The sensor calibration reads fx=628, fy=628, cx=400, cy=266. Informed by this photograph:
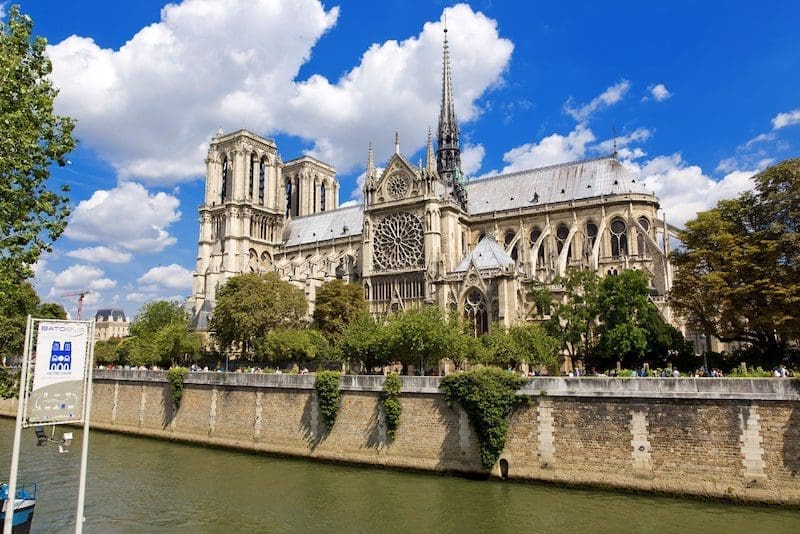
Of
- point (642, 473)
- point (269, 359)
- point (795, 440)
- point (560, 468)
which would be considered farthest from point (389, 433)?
point (269, 359)

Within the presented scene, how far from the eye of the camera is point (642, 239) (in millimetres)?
55594

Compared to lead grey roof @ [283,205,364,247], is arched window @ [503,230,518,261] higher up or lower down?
lower down

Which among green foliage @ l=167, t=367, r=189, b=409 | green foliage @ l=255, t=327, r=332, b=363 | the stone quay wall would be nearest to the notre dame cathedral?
green foliage @ l=255, t=327, r=332, b=363

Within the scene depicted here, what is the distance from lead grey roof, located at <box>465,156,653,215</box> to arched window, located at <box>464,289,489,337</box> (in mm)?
21227

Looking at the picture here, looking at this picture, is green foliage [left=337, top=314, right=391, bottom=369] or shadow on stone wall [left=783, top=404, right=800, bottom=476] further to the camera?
green foliage [left=337, top=314, right=391, bottom=369]

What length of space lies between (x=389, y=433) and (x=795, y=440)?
1544 cm

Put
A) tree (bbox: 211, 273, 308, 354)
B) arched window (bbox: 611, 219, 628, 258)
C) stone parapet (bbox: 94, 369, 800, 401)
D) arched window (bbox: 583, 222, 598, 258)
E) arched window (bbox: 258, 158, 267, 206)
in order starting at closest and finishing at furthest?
1. stone parapet (bbox: 94, 369, 800, 401)
2. tree (bbox: 211, 273, 308, 354)
3. arched window (bbox: 611, 219, 628, 258)
4. arched window (bbox: 583, 222, 598, 258)
5. arched window (bbox: 258, 158, 267, 206)

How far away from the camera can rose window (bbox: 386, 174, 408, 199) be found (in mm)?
62562

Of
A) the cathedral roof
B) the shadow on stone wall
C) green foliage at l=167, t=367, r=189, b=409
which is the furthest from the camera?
the cathedral roof

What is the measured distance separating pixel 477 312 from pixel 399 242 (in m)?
18.2

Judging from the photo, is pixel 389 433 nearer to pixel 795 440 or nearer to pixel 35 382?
pixel 795 440

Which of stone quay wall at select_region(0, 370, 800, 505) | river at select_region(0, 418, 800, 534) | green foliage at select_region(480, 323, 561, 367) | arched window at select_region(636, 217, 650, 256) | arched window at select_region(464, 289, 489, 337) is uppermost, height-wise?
arched window at select_region(636, 217, 650, 256)

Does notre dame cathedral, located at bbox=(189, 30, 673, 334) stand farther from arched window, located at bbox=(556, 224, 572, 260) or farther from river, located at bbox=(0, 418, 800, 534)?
river, located at bbox=(0, 418, 800, 534)

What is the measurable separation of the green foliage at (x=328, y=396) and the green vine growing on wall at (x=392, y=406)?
9.71 ft
